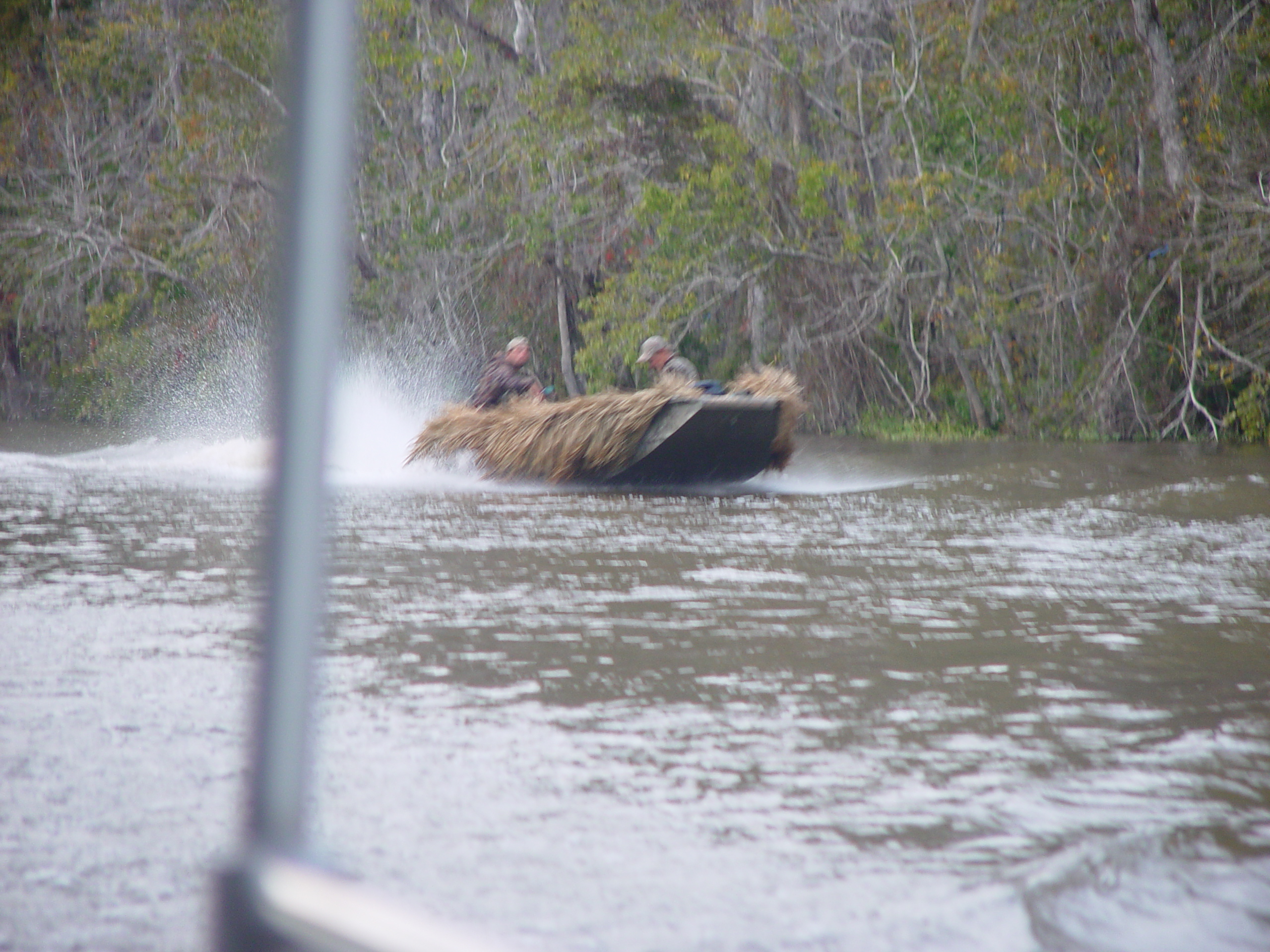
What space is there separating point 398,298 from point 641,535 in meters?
18.6

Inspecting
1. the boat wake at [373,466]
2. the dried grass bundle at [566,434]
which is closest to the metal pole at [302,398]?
the boat wake at [373,466]

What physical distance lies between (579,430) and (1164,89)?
1072 centimetres

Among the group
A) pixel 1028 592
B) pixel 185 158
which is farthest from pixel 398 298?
pixel 1028 592

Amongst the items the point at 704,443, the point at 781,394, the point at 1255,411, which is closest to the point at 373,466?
the point at 704,443

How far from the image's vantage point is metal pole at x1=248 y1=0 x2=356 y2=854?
0.64 meters

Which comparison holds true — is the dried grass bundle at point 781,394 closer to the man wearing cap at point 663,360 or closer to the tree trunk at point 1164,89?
the man wearing cap at point 663,360

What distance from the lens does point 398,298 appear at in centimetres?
2680

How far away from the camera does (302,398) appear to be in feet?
2.10

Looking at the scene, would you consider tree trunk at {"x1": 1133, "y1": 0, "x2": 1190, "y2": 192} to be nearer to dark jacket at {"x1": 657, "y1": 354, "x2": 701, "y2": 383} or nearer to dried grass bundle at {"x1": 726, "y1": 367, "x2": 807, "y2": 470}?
dried grass bundle at {"x1": 726, "y1": 367, "x2": 807, "y2": 470}

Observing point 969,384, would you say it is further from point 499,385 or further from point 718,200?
point 499,385

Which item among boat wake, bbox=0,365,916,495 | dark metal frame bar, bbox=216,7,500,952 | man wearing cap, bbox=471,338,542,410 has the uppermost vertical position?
man wearing cap, bbox=471,338,542,410

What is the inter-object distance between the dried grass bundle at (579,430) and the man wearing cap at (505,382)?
65 centimetres

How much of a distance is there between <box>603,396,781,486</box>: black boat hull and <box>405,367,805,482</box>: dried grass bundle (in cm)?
14

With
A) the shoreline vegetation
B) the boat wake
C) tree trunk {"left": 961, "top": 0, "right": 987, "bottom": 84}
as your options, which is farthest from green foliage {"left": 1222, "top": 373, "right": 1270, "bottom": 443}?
tree trunk {"left": 961, "top": 0, "right": 987, "bottom": 84}
